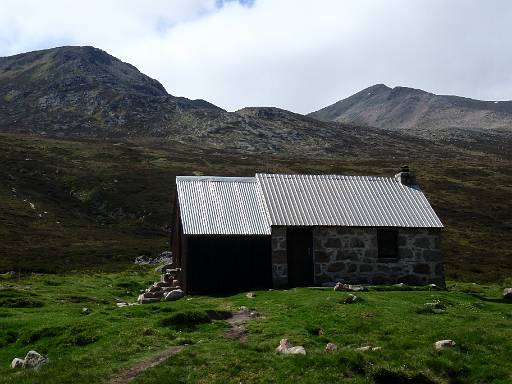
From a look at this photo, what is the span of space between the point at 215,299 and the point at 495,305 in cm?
1236

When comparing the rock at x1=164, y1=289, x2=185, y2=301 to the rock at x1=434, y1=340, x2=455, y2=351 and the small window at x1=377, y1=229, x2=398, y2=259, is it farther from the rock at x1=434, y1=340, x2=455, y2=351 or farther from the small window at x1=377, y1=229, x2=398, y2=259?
the rock at x1=434, y1=340, x2=455, y2=351

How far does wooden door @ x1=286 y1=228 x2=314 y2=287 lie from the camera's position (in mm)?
30531

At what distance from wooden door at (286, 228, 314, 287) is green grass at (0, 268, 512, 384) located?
4237mm

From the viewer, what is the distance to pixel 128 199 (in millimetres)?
94375

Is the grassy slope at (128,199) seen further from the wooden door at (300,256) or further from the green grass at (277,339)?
the green grass at (277,339)

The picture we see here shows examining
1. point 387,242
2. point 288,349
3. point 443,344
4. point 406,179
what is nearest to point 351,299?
point 443,344

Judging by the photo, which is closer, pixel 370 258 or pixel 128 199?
pixel 370 258

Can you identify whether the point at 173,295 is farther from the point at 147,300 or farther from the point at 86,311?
the point at 86,311

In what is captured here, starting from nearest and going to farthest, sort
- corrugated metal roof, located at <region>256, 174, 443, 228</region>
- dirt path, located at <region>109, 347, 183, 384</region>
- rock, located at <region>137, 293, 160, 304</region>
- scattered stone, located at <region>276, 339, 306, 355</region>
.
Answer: dirt path, located at <region>109, 347, 183, 384</region> < scattered stone, located at <region>276, 339, 306, 355</region> < rock, located at <region>137, 293, 160, 304</region> < corrugated metal roof, located at <region>256, 174, 443, 228</region>

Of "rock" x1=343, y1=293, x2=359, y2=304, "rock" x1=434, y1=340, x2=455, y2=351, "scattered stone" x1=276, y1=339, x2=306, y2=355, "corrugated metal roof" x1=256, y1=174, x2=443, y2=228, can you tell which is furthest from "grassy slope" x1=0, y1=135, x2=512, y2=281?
"scattered stone" x1=276, y1=339, x2=306, y2=355

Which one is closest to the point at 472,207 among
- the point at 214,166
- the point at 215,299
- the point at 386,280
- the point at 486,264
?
the point at 486,264

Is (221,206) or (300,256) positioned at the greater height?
(221,206)

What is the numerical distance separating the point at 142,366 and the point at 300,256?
16743 millimetres

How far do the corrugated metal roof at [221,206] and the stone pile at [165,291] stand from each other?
346 centimetres
